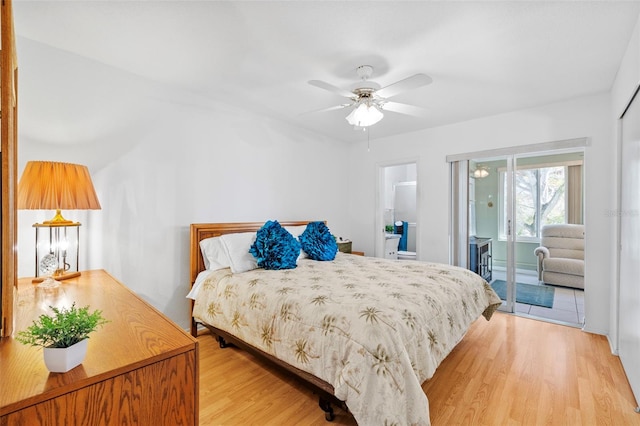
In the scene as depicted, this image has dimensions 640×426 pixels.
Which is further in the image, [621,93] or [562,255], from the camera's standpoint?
[562,255]

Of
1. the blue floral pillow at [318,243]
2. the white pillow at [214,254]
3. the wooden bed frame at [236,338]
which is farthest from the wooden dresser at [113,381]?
the blue floral pillow at [318,243]

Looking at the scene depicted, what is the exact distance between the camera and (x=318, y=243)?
332cm

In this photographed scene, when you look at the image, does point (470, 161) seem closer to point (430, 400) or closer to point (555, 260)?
point (555, 260)

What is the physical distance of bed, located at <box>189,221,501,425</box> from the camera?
1447 mm

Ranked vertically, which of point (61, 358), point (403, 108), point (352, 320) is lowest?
point (352, 320)

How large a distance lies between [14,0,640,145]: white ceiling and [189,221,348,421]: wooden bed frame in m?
1.40

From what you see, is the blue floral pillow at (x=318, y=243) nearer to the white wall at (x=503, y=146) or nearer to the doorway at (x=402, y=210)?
the white wall at (x=503, y=146)

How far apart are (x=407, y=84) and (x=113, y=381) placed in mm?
2319

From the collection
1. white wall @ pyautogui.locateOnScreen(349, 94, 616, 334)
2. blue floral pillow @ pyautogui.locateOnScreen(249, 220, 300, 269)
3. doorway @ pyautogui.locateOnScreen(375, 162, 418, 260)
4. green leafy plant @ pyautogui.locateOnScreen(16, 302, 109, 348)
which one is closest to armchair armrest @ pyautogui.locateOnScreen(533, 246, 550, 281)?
white wall @ pyautogui.locateOnScreen(349, 94, 616, 334)

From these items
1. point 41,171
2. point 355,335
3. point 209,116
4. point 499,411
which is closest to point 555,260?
point 499,411

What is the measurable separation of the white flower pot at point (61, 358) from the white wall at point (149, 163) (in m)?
1.83

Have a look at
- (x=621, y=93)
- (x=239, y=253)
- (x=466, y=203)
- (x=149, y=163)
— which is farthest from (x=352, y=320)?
(x=466, y=203)

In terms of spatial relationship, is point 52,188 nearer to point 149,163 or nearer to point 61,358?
point 149,163

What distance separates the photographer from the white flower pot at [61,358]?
2.77 feet
